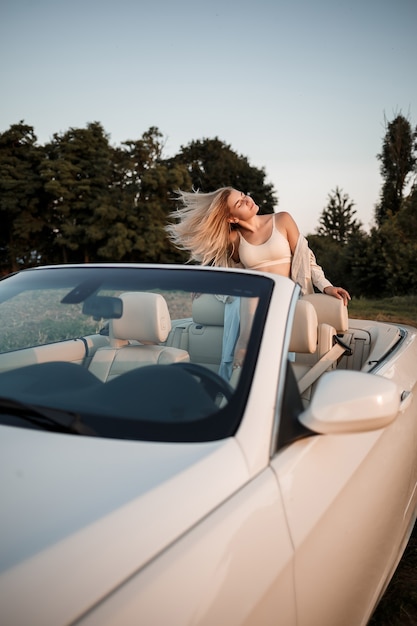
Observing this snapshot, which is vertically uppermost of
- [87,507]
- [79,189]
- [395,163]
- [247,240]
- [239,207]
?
[395,163]

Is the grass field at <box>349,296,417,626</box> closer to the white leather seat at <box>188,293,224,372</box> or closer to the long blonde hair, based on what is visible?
the white leather seat at <box>188,293,224,372</box>

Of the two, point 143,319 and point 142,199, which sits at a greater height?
point 142,199

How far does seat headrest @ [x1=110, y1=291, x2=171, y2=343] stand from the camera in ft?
7.14

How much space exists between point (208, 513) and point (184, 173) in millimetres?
45823

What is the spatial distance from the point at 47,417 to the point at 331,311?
2005 mm

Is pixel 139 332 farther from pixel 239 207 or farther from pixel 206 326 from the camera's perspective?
pixel 239 207

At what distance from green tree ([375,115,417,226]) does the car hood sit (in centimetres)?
4311

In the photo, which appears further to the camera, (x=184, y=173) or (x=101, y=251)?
(x=184, y=173)

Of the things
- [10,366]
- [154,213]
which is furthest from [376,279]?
[10,366]

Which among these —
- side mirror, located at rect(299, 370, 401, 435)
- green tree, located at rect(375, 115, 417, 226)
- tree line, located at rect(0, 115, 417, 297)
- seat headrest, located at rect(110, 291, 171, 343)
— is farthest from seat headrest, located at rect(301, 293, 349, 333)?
green tree, located at rect(375, 115, 417, 226)

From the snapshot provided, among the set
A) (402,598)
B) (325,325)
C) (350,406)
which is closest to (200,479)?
(350,406)

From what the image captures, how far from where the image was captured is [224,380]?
1580 mm

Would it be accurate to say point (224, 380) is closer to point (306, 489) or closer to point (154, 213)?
point (306, 489)

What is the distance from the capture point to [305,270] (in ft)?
12.0
